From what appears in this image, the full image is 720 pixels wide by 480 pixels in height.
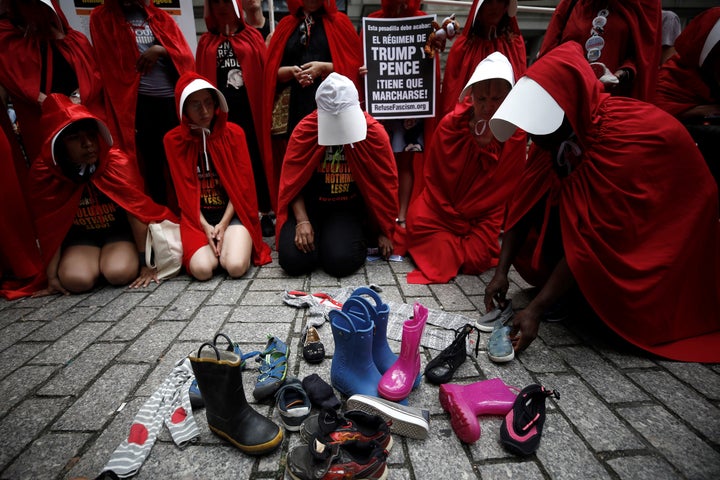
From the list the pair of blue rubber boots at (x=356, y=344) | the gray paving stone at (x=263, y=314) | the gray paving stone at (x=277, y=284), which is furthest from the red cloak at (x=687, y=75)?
the gray paving stone at (x=263, y=314)

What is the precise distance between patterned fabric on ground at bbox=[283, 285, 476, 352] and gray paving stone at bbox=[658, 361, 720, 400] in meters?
1.03

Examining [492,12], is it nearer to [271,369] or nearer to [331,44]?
[331,44]

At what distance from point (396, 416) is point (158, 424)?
1.00m

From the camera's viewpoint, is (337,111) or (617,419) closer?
(617,419)

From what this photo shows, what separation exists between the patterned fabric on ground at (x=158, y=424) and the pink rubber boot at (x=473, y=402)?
1058 mm

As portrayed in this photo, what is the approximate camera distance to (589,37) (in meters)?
2.63

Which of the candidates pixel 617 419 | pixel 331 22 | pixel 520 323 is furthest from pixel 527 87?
pixel 331 22

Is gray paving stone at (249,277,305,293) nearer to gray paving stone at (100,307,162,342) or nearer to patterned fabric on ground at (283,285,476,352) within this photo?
patterned fabric on ground at (283,285,476,352)

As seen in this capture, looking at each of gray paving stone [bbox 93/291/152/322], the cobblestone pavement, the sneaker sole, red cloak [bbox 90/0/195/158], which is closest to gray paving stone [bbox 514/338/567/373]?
the cobblestone pavement

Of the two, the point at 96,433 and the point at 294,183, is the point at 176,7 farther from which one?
the point at 96,433

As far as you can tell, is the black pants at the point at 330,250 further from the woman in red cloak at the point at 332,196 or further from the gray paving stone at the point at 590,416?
the gray paving stone at the point at 590,416

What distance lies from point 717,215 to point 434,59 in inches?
101

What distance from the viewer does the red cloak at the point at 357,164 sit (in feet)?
9.31

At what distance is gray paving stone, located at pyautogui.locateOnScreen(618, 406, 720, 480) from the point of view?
51.1 inches
